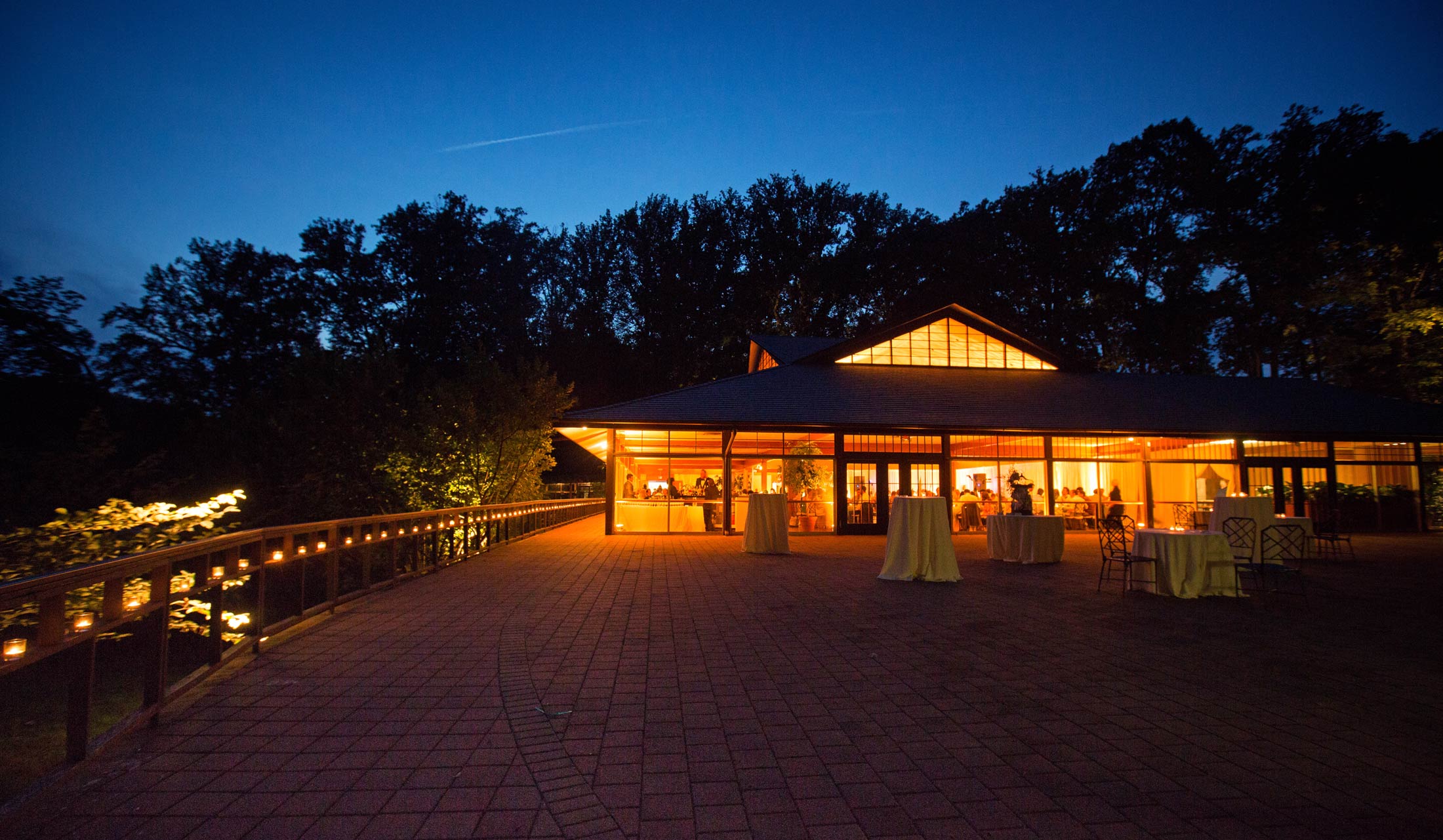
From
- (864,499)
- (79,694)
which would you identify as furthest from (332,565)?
(864,499)

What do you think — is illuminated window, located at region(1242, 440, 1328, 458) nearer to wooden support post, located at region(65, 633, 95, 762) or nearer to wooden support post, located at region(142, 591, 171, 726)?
wooden support post, located at region(142, 591, 171, 726)

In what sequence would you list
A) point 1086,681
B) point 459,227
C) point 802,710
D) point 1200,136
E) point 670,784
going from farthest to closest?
point 459,227 < point 1200,136 < point 1086,681 < point 802,710 < point 670,784

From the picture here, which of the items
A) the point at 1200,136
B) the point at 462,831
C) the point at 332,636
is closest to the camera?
the point at 462,831

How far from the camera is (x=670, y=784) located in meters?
3.14

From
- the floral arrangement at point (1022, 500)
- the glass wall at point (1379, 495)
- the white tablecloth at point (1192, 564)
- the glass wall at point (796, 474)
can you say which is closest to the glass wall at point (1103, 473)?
the glass wall at point (1379, 495)

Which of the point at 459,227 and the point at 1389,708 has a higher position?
the point at 459,227

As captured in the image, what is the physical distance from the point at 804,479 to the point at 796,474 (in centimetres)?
23

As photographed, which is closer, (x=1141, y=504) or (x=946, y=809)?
(x=946, y=809)

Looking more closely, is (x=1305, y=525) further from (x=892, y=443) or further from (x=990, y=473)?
(x=892, y=443)

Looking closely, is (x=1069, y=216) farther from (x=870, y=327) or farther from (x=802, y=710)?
(x=802, y=710)

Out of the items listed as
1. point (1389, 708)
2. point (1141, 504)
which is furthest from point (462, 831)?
point (1141, 504)

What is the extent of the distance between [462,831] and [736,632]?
375 centimetres

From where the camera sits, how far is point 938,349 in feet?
68.1

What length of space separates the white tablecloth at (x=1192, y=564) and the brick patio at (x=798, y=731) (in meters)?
0.93
